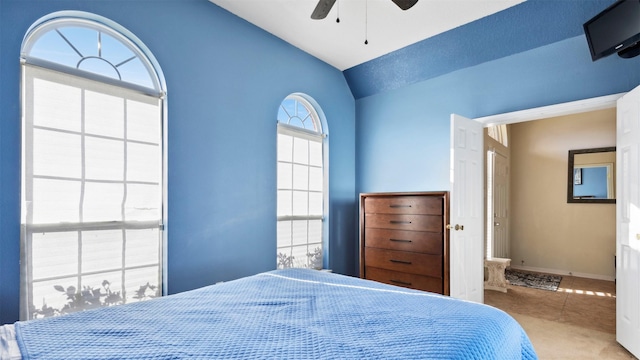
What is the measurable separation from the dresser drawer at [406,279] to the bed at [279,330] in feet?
5.63

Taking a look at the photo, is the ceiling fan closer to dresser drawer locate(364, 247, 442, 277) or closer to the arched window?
the arched window

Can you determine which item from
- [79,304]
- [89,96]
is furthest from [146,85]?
[79,304]

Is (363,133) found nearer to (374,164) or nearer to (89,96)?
(374,164)

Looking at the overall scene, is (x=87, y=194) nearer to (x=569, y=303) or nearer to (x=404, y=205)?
(x=404, y=205)

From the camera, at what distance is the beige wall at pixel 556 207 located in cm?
493

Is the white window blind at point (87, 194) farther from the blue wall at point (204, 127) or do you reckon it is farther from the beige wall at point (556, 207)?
the beige wall at point (556, 207)

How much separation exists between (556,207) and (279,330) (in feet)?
19.1

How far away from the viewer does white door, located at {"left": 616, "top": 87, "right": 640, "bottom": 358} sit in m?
2.38

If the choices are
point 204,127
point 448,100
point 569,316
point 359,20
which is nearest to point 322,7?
point 359,20

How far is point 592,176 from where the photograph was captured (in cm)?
504

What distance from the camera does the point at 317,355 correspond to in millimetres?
957

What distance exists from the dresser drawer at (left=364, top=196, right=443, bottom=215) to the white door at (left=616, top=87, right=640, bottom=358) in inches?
54.2

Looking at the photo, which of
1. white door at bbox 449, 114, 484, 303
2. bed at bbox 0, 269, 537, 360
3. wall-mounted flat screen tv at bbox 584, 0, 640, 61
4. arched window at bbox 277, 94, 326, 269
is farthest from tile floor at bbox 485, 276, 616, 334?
bed at bbox 0, 269, 537, 360

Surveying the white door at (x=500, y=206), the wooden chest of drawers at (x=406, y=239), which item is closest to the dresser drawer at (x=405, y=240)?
the wooden chest of drawers at (x=406, y=239)
